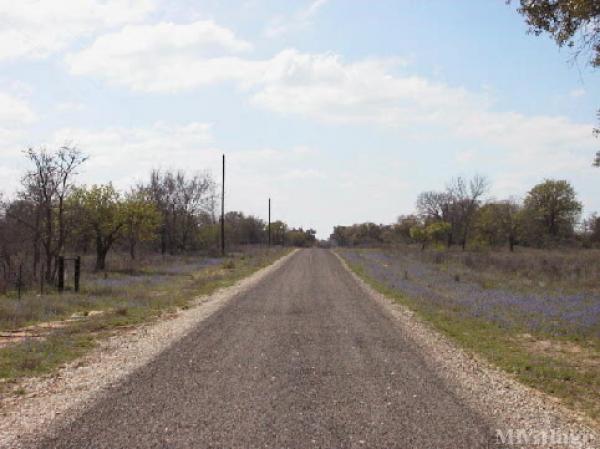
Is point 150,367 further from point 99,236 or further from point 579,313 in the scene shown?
point 99,236

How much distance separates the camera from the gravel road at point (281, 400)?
5.70 m

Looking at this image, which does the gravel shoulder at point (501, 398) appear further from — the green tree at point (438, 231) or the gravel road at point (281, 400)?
the green tree at point (438, 231)

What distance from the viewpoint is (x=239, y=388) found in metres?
7.60

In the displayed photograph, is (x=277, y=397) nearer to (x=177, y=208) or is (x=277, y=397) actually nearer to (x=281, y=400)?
(x=281, y=400)

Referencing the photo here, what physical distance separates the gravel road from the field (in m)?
1.65

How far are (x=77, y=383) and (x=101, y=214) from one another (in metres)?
29.1

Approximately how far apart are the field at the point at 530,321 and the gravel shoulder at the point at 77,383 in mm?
6204

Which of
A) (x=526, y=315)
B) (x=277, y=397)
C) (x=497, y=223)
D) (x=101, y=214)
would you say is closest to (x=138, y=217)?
(x=101, y=214)

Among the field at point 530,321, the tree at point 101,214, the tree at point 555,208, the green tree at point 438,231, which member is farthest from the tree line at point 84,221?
the tree at point 555,208

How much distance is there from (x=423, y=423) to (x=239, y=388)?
260cm

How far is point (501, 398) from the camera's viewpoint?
7.43 metres

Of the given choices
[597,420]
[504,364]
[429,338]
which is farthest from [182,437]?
[429,338]

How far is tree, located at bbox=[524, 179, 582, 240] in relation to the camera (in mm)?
84181

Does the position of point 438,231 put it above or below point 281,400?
above
